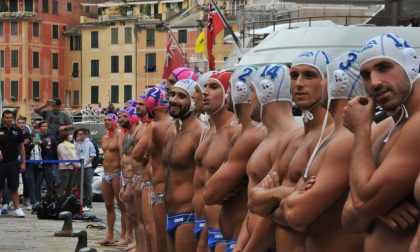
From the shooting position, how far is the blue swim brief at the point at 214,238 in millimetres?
8000

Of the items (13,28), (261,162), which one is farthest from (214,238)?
(13,28)

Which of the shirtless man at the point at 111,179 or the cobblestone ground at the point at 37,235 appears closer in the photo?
the cobblestone ground at the point at 37,235

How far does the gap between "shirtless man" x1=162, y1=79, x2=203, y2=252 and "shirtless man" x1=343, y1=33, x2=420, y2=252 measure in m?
4.63

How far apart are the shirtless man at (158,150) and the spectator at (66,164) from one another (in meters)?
10.3

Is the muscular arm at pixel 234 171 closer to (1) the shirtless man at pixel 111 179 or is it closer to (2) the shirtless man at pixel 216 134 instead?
(2) the shirtless man at pixel 216 134

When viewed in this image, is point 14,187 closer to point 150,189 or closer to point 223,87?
point 150,189

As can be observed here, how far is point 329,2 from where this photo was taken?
79.7ft

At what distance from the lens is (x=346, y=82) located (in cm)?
569

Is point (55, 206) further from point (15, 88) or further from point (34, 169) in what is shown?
point (15, 88)

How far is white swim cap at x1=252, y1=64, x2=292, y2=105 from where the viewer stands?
7039 millimetres

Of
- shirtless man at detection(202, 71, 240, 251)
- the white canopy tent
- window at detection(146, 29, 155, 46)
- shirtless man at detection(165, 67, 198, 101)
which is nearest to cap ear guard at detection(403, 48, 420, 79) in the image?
shirtless man at detection(202, 71, 240, 251)

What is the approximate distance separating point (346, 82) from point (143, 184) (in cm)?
794

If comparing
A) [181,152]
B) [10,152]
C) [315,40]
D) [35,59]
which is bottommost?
[35,59]

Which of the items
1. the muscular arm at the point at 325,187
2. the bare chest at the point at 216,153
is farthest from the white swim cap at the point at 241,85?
the muscular arm at the point at 325,187
